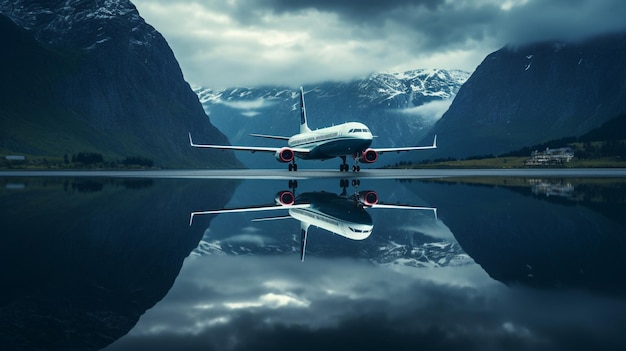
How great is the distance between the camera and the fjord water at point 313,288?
583 centimetres

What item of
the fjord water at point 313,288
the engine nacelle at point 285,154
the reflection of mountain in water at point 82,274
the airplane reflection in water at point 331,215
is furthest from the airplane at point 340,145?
→ the fjord water at point 313,288

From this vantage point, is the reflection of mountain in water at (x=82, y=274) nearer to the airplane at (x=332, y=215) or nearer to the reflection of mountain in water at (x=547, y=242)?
the airplane at (x=332, y=215)

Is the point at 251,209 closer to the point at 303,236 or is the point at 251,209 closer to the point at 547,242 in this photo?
the point at 303,236

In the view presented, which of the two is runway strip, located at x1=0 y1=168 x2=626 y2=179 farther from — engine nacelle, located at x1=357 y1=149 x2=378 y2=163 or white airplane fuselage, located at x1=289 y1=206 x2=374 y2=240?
white airplane fuselage, located at x1=289 y1=206 x2=374 y2=240

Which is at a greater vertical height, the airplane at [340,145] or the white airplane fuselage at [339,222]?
the airplane at [340,145]

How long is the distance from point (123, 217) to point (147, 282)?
10468 mm

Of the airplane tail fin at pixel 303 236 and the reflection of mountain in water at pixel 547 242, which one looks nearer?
the reflection of mountain in water at pixel 547 242

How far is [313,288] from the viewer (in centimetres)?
793

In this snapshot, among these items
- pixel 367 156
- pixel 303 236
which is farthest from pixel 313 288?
pixel 367 156

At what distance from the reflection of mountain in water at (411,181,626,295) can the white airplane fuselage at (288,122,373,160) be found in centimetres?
3442

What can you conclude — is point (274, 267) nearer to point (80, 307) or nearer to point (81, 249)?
point (80, 307)

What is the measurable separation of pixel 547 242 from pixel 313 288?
728 cm

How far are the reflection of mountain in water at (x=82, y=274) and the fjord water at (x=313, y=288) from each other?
32mm

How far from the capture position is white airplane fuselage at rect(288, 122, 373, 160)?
56969mm
